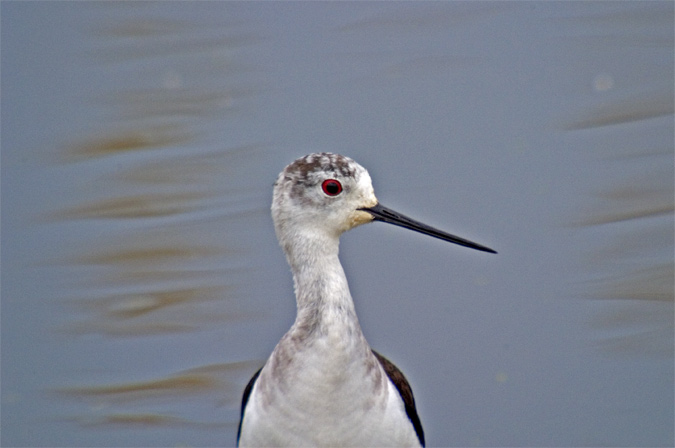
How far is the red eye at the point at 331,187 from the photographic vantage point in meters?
3.11

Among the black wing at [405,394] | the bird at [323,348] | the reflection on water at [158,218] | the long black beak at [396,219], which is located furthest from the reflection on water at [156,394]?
the long black beak at [396,219]

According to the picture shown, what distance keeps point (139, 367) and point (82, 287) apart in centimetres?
59

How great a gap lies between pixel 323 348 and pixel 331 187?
0.47 m

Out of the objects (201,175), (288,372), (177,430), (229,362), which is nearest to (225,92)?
(201,175)

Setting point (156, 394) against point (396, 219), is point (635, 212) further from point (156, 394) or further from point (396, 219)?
point (156, 394)

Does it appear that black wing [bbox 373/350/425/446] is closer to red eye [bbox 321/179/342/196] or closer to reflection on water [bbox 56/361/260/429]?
red eye [bbox 321/179/342/196]

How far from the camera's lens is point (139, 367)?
182 inches

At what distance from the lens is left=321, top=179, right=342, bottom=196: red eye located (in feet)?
10.2

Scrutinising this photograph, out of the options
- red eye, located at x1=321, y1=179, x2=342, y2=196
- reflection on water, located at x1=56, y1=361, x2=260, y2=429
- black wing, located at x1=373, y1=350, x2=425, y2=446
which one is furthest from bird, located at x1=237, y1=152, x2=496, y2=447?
reflection on water, located at x1=56, y1=361, x2=260, y2=429

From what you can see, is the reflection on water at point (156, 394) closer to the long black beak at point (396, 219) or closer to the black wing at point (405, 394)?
the black wing at point (405, 394)

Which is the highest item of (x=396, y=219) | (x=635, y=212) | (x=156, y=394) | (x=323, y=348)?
(x=635, y=212)

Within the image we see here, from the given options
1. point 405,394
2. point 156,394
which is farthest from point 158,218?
point 405,394

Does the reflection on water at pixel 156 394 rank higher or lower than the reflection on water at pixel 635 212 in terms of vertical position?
lower

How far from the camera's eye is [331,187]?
3.11 meters
